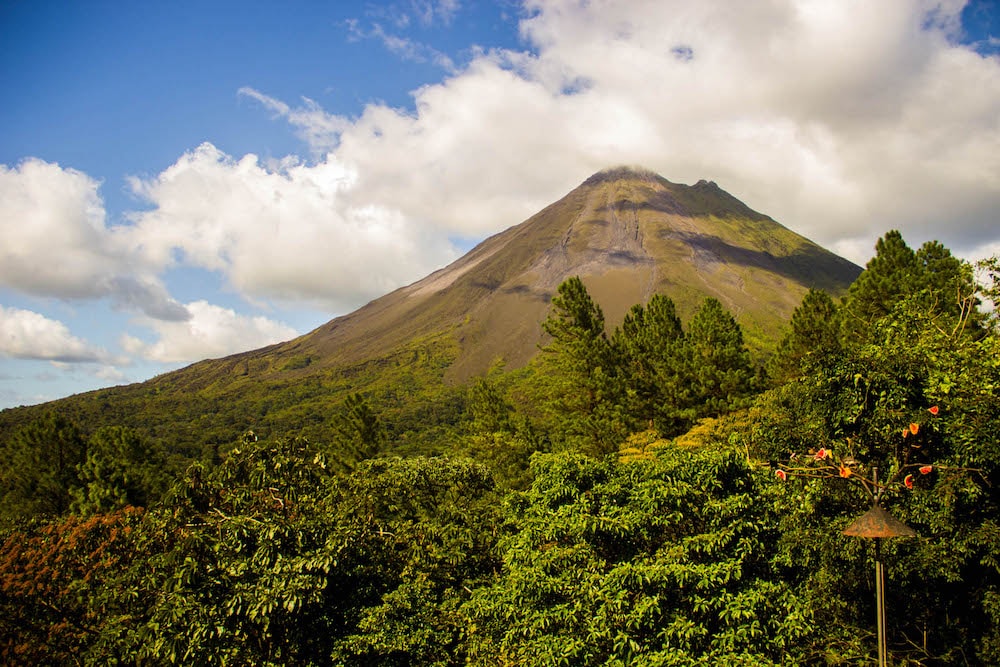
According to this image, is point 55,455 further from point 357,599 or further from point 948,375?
point 948,375

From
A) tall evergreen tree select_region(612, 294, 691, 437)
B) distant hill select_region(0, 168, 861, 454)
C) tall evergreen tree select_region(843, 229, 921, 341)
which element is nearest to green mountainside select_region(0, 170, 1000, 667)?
tall evergreen tree select_region(843, 229, 921, 341)

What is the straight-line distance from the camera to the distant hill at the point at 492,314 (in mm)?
125000

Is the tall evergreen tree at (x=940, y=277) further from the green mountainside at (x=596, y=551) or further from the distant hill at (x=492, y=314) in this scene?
the distant hill at (x=492, y=314)

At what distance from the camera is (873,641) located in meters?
9.66

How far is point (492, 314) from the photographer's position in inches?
5999

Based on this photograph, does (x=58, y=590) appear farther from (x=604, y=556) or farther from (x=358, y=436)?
(x=358, y=436)

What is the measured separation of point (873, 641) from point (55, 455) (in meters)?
38.5

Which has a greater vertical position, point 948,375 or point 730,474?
point 948,375

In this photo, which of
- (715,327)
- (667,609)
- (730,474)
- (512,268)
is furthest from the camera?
(512,268)

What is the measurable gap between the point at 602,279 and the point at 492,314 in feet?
102

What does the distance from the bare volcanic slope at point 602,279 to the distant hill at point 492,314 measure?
1.66ft

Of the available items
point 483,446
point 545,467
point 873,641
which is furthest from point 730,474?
point 483,446

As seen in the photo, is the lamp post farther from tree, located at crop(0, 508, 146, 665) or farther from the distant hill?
the distant hill

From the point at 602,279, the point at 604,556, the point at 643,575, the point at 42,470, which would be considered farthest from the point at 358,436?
the point at 602,279
